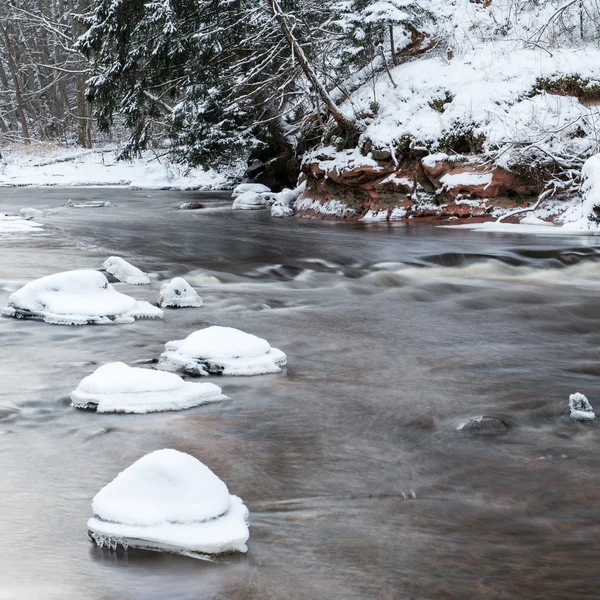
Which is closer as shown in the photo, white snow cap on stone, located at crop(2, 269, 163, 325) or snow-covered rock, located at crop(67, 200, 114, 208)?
white snow cap on stone, located at crop(2, 269, 163, 325)

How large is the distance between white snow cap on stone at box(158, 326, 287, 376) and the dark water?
0.56ft

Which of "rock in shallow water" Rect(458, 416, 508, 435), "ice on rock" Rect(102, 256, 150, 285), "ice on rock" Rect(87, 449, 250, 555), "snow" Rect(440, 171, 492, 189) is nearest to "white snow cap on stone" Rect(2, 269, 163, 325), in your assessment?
"ice on rock" Rect(102, 256, 150, 285)

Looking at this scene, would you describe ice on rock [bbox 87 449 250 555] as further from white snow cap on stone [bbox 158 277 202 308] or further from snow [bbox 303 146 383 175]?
snow [bbox 303 146 383 175]

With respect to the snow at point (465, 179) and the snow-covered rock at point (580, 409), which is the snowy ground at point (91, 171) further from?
the snow-covered rock at point (580, 409)

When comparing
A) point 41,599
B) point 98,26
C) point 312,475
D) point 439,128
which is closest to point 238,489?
point 312,475

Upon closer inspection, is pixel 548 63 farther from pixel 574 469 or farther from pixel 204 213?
pixel 574 469

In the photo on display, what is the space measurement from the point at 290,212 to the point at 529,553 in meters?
14.7

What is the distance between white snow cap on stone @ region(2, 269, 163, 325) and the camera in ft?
22.7

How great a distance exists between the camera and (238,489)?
11.7 ft

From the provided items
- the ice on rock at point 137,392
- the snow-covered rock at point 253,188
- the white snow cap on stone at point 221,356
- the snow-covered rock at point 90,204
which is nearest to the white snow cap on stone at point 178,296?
the white snow cap on stone at point 221,356

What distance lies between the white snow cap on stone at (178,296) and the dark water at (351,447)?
0.20 metres

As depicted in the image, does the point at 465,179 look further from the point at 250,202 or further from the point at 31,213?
the point at 31,213

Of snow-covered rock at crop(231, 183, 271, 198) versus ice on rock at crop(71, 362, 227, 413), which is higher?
ice on rock at crop(71, 362, 227, 413)

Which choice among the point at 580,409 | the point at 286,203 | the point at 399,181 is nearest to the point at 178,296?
the point at 580,409
